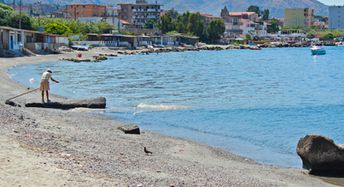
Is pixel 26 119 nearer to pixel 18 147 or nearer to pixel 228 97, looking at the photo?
pixel 18 147

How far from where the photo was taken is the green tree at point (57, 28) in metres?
125

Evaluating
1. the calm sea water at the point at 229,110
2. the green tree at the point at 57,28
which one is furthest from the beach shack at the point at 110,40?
the calm sea water at the point at 229,110

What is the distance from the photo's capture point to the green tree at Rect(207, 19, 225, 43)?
186 meters

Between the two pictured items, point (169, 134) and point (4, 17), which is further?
point (4, 17)

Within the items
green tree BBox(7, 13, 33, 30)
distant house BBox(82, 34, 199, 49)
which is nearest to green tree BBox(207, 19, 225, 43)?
distant house BBox(82, 34, 199, 49)

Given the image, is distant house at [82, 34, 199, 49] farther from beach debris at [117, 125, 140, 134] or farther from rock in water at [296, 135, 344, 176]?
rock in water at [296, 135, 344, 176]

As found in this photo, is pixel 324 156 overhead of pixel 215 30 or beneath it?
beneath

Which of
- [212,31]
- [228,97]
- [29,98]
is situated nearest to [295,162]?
[29,98]

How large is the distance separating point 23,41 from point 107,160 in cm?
7438

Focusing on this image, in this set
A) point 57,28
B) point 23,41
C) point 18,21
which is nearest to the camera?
point 23,41

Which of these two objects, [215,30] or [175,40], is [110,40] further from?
[215,30]

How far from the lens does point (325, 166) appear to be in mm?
17406

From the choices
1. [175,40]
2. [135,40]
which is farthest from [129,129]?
[175,40]

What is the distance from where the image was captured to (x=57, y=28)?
128 meters
